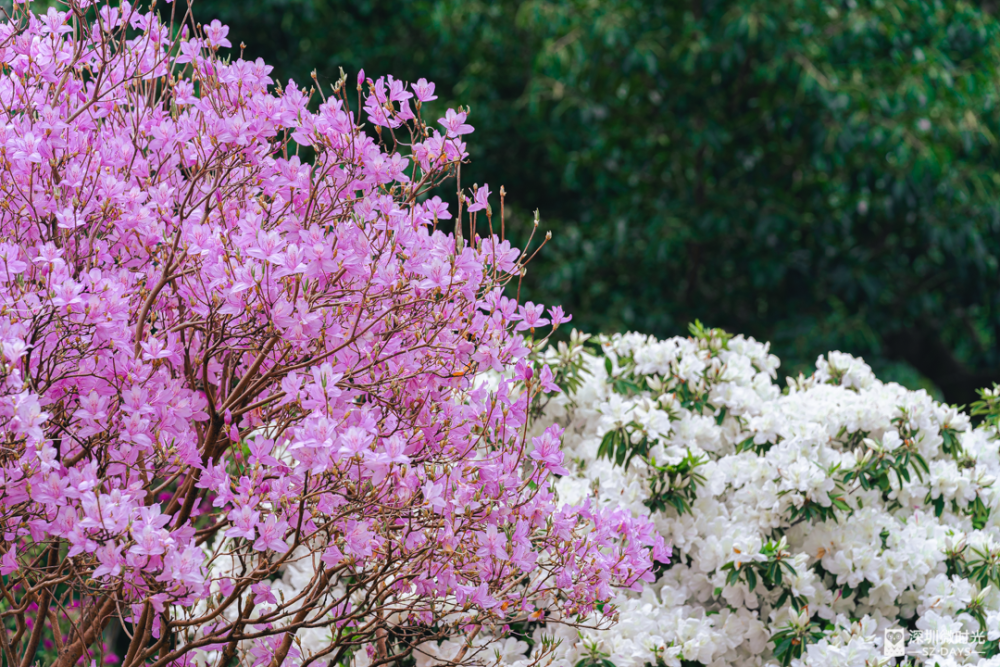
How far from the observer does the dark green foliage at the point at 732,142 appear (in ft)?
24.0

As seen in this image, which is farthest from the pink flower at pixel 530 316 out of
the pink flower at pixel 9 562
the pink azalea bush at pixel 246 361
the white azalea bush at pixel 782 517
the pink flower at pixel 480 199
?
the pink flower at pixel 9 562

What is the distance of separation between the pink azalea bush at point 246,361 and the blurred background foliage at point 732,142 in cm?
533

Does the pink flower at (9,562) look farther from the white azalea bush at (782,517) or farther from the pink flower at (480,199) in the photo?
the pink flower at (480,199)

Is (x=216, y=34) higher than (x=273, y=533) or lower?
higher

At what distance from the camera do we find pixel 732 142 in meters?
8.05

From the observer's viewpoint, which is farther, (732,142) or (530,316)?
(732,142)

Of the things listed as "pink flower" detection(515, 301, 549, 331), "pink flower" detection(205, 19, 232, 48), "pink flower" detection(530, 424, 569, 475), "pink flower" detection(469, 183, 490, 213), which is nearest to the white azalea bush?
"pink flower" detection(530, 424, 569, 475)

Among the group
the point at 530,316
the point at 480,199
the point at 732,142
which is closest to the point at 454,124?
the point at 480,199

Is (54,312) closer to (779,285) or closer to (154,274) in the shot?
(154,274)

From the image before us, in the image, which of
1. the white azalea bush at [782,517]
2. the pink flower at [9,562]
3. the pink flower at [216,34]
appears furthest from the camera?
the white azalea bush at [782,517]

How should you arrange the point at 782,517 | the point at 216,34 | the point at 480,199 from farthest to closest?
the point at 782,517 → the point at 216,34 → the point at 480,199

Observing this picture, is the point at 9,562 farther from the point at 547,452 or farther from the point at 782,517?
the point at 782,517

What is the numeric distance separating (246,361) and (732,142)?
6.43 metres

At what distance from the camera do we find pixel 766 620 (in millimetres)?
3148
